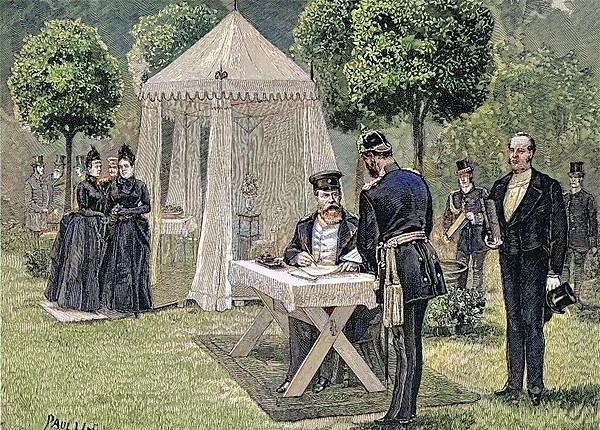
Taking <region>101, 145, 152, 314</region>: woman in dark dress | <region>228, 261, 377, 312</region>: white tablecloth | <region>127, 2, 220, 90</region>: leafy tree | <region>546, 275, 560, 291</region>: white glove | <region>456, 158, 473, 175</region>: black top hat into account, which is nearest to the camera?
<region>228, 261, 377, 312</region>: white tablecloth

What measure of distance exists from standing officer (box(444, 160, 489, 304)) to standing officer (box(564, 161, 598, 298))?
49 cm

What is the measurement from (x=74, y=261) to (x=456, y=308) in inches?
89.9

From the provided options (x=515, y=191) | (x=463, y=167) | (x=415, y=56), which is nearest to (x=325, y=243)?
(x=463, y=167)

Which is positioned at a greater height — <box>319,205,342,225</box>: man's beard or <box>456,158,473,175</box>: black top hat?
<box>456,158,473,175</box>: black top hat

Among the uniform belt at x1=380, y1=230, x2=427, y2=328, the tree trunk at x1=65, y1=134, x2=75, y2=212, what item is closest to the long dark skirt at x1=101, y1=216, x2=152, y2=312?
the tree trunk at x1=65, y1=134, x2=75, y2=212

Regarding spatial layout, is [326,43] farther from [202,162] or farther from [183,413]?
[183,413]

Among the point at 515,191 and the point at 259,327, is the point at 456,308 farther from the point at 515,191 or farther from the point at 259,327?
the point at 259,327

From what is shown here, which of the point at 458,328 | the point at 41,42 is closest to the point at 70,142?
the point at 41,42

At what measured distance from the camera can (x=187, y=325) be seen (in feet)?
17.4

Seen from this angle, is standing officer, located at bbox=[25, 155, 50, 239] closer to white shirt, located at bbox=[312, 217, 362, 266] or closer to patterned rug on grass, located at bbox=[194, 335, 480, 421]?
patterned rug on grass, located at bbox=[194, 335, 480, 421]

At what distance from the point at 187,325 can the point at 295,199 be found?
98 cm

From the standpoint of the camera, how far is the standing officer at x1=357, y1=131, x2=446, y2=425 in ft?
15.4
